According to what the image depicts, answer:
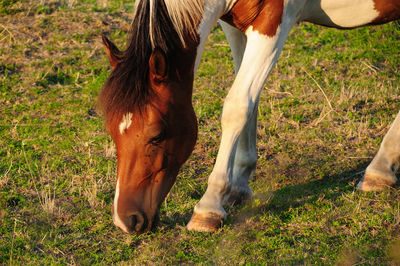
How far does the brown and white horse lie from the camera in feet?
10.5

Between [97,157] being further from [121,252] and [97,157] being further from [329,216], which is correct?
[329,216]

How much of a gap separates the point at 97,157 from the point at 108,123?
165cm

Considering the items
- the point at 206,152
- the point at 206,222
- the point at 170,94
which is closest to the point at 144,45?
the point at 170,94

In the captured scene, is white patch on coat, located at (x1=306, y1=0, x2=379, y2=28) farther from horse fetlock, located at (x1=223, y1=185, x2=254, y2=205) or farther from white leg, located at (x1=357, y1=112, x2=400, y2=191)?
horse fetlock, located at (x1=223, y1=185, x2=254, y2=205)

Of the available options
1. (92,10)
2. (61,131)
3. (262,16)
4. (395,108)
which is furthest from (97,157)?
(92,10)

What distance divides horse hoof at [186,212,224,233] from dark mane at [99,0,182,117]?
0.91 m

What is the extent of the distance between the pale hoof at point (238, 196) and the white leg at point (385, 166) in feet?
2.91

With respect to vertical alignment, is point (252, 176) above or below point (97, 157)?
above

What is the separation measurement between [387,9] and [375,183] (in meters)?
1.34

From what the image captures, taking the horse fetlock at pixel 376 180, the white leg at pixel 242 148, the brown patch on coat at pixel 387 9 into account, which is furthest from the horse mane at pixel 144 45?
the horse fetlock at pixel 376 180

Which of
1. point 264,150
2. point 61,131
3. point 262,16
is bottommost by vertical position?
point 61,131

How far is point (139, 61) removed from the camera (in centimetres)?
321

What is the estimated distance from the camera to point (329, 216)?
12.3 ft

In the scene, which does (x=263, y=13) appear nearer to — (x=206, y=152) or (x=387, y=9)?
(x=387, y=9)
